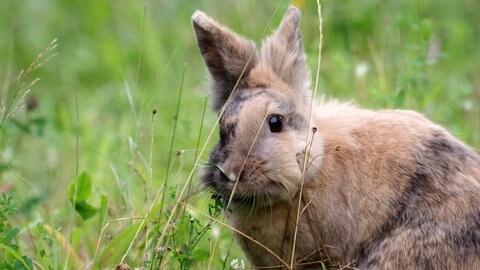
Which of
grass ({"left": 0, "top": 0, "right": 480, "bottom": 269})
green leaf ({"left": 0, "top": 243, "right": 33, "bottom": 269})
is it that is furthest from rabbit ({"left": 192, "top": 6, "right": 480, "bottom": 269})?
green leaf ({"left": 0, "top": 243, "right": 33, "bottom": 269})

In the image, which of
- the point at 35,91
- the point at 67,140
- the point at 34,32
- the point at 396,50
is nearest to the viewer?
the point at 396,50

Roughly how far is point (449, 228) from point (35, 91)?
5970 mm

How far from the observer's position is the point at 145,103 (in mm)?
6203

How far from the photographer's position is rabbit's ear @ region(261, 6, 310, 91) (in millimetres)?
5949

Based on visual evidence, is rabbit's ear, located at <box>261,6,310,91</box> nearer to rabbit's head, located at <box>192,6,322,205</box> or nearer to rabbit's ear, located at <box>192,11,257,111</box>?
rabbit's head, located at <box>192,6,322,205</box>

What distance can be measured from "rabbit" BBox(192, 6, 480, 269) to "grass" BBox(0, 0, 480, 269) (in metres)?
0.23

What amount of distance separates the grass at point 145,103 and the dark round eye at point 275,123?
0.45m

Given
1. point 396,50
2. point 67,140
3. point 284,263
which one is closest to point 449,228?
point 284,263

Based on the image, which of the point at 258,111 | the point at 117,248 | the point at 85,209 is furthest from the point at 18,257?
the point at 258,111

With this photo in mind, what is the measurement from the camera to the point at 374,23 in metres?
9.56

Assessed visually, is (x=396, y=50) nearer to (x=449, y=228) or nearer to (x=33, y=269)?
(x=449, y=228)

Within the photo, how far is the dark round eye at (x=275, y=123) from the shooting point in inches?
220

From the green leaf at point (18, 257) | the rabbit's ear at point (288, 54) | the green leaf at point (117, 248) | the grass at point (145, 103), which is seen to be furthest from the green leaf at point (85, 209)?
the rabbit's ear at point (288, 54)

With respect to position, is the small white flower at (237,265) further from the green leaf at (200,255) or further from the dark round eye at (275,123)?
the dark round eye at (275,123)
